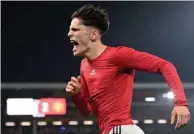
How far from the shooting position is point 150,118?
19.0 ft

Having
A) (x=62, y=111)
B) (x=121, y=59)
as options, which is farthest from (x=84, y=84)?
(x=62, y=111)

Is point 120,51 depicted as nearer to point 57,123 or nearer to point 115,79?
point 115,79

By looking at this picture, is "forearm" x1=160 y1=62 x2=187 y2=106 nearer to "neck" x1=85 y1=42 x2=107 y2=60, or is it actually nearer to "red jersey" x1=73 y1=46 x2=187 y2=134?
"red jersey" x1=73 y1=46 x2=187 y2=134

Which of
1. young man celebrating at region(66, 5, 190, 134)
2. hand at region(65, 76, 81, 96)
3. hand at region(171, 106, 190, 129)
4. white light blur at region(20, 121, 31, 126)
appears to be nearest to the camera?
hand at region(171, 106, 190, 129)

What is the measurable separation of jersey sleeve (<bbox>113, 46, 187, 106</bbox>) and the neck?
77 millimetres

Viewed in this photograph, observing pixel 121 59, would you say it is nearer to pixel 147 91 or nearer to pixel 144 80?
pixel 147 91

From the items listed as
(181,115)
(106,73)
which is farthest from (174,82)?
(106,73)

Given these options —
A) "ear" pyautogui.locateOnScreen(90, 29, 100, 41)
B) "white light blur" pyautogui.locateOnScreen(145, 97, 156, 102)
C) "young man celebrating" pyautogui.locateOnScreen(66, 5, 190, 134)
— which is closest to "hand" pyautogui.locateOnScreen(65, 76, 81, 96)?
"young man celebrating" pyautogui.locateOnScreen(66, 5, 190, 134)

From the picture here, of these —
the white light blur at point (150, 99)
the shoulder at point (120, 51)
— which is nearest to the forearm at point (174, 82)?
the shoulder at point (120, 51)

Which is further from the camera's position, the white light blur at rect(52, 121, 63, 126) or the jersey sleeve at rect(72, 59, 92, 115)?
the white light blur at rect(52, 121, 63, 126)

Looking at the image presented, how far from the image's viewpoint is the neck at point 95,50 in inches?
64.5

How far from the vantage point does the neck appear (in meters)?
1.64

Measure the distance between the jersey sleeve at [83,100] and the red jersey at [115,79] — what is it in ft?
0.11

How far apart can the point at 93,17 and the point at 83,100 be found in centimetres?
28
